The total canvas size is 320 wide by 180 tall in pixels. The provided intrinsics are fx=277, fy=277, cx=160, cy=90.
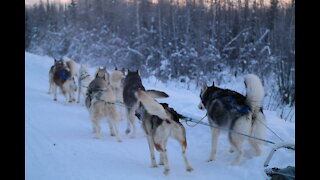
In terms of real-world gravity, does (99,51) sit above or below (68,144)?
above

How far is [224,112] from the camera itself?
13.9 ft

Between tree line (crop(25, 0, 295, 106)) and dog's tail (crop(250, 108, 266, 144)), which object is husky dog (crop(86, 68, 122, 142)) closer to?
dog's tail (crop(250, 108, 266, 144))

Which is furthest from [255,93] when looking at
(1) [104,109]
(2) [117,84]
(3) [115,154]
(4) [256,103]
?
(2) [117,84]

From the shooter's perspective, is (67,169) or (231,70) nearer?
(67,169)

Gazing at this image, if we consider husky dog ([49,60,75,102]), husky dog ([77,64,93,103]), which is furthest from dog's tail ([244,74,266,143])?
husky dog ([49,60,75,102])

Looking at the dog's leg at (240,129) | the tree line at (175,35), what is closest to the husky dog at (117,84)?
the dog's leg at (240,129)

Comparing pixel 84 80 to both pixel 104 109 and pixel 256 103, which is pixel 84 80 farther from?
pixel 256 103

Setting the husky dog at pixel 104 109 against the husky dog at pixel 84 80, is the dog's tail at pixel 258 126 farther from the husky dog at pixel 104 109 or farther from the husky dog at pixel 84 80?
the husky dog at pixel 84 80

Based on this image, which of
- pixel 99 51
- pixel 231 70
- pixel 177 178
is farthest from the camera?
pixel 99 51

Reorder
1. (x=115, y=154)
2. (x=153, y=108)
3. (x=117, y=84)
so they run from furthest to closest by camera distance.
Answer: (x=117, y=84) < (x=115, y=154) < (x=153, y=108)

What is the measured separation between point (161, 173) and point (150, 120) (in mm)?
786

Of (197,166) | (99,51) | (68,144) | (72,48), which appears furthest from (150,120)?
(72,48)

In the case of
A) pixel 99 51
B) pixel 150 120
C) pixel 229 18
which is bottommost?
pixel 150 120
